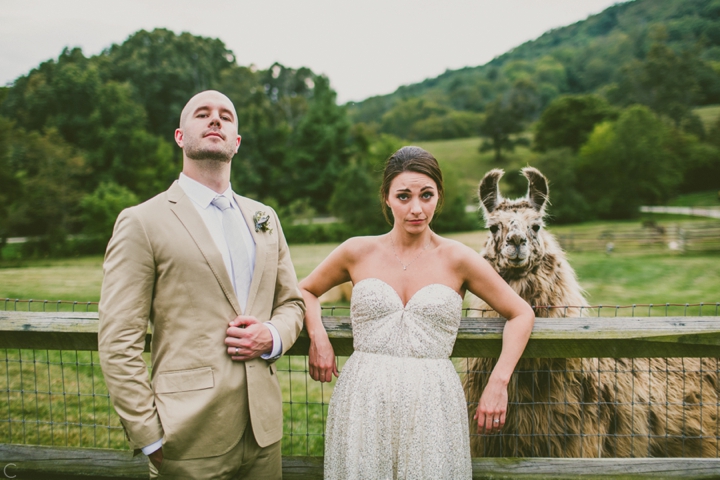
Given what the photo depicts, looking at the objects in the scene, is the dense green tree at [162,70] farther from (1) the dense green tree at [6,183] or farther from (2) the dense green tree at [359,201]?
(1) the dense green tree at [6,183]

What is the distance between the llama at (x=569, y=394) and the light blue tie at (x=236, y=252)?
169 cm

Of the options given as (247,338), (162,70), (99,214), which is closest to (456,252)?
(247,338)

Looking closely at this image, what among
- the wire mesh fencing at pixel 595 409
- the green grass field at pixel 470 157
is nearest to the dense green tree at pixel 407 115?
the green grass field at pixel 470 157

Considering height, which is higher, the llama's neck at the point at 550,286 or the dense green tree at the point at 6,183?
the dense green tree at the point at 6,183

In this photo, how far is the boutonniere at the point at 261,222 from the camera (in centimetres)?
249

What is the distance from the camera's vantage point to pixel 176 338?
7.30 feet

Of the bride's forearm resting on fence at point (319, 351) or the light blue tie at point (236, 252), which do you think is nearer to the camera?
the light blue tie at point (236, 252)

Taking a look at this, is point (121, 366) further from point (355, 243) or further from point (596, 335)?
point (596, 335)

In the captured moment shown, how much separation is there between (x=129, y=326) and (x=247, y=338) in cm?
49

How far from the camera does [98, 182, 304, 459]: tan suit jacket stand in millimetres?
2105

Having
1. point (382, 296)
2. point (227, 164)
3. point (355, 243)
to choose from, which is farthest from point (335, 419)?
point (227, 164)

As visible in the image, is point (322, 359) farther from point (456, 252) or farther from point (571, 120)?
point (571, 120)

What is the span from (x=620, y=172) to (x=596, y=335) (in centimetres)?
5456

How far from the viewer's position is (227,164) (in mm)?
2406
